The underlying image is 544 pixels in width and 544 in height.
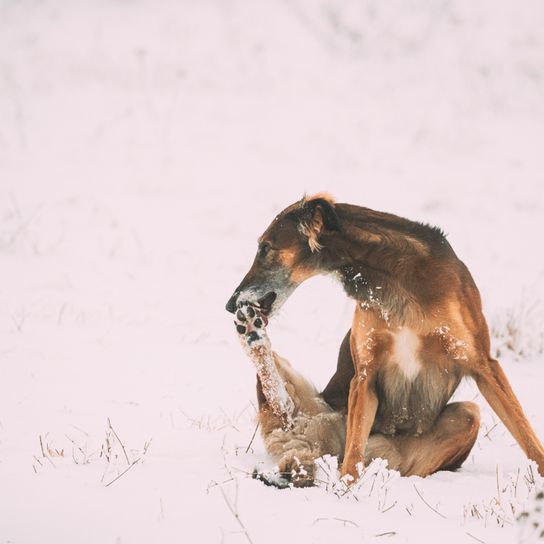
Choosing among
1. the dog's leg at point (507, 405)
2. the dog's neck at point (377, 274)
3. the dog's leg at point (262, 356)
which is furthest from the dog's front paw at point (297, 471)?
the dog's leg at point (507, 405)

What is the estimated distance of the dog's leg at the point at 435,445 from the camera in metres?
3.40

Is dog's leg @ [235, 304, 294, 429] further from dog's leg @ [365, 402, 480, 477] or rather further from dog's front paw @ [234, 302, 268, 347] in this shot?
dog's leg @ [365, 402, 480, 477]

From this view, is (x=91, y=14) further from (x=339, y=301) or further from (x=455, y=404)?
(x=455, y=404)

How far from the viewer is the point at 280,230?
140 inches

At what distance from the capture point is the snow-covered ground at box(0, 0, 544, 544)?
260 centimetres

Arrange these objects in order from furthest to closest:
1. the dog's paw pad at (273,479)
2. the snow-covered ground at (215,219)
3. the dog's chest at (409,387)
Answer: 1. the dog's chest at (409,387)
2. the dog's paw pad at (273,479)
3. the snow-covered ground at (215,219)

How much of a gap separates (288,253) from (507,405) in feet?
4.51

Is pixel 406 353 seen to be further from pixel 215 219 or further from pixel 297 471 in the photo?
pixel 215 219

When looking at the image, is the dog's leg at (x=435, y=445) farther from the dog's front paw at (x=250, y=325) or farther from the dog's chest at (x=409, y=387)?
the dog's front paw at (x=250, y=325)

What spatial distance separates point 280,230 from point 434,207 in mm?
10310

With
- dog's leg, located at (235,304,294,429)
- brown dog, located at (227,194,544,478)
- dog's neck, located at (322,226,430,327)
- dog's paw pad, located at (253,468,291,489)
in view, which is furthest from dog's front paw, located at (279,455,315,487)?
dog's neck, located at (322,226,430,327)

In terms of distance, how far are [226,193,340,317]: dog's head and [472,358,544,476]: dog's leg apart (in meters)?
1.03

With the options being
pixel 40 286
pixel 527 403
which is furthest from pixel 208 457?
pixel 40 286

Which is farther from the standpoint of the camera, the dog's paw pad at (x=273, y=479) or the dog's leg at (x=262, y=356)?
the dog's leg at (x=262, y=356)
